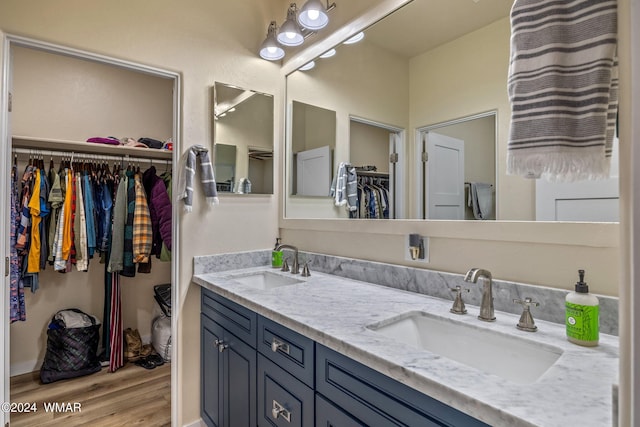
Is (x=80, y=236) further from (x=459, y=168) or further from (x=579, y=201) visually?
(x=579, y=201)

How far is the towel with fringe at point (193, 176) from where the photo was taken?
1.84 m

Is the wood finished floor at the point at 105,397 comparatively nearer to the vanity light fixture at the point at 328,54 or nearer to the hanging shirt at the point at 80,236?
the hanging shirt at the point at 80,236

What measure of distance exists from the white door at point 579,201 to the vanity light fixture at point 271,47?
170cm

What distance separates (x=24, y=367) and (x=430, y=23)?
3563 mm

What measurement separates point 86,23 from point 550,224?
2.21 meters

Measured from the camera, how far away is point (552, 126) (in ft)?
2.42

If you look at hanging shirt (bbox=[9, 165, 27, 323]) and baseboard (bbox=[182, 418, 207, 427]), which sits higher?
hanging shirt (bbox=[9, 165, 27, 323])

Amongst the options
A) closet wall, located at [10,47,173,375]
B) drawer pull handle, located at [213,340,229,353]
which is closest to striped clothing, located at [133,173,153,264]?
closet wall, located at [10,47,173,375]

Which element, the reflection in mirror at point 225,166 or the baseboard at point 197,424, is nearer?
the baseboard at point 197,424

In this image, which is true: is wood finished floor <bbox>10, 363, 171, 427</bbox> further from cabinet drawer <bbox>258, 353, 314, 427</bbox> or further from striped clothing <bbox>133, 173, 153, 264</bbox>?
cabinet drawer <bbox>258, 353, 314, 427</bbox>

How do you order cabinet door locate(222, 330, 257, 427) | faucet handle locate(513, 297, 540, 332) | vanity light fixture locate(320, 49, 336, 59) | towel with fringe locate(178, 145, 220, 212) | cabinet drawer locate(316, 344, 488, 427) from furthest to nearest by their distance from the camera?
vanity light fixture locate(320, 49, 336, 59)
towel with fringe locate(178, 145, 220, 212)
cabinet door locate(222, 330, 257, 427)
faucet handle locate(513, 297, 540, 332)
cabinet drawer locate(316, 344, 488, 427)

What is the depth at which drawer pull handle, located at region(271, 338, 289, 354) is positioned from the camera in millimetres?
1175

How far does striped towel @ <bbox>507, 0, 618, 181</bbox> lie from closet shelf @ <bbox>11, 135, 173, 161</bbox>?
258 cm

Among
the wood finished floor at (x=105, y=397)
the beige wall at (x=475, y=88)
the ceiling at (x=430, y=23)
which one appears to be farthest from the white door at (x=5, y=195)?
the beige wall at (x=475, y=88)
